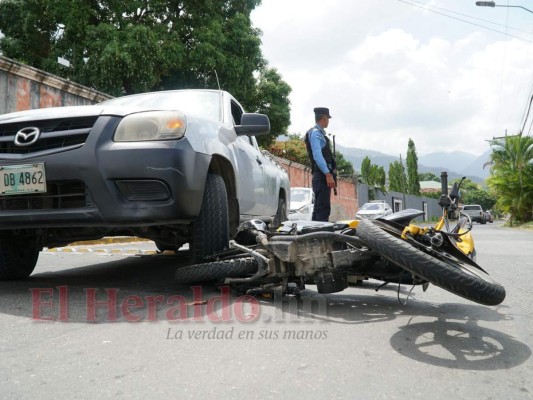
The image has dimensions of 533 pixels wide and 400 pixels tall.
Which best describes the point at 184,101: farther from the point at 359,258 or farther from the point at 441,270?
the point at 441,270

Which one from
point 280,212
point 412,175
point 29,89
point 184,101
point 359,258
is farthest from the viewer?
point 412,175

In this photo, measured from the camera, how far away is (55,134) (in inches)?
118

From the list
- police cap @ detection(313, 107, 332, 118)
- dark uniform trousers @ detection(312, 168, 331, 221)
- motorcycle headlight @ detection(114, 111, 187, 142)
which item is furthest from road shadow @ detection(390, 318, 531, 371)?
police cap @ detection(313, 107, 332, 118)

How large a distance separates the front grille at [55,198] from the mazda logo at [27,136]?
296mm

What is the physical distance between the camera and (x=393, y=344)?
7.42 ft

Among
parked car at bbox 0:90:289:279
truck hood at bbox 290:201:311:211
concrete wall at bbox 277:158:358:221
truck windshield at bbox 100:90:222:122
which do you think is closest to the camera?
parked car at bbox 0:90:289:279

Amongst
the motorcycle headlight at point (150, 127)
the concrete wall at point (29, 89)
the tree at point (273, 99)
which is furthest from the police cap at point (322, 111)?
the tree at point (273, 99)

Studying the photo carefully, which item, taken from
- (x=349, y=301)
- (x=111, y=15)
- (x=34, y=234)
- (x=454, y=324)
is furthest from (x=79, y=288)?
(x=111, y=15)

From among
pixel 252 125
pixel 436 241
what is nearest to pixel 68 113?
pixel 252 125

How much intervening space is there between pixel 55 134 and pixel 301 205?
9716 millimetres

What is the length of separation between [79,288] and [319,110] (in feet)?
10.4

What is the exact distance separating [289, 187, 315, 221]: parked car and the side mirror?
22.8 ft

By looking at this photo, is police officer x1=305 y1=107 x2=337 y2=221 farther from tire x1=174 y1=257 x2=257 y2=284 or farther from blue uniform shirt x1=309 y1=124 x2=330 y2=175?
tire x1=174 y1=257 x2=257 y2=284

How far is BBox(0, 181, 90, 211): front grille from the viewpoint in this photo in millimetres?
3000
